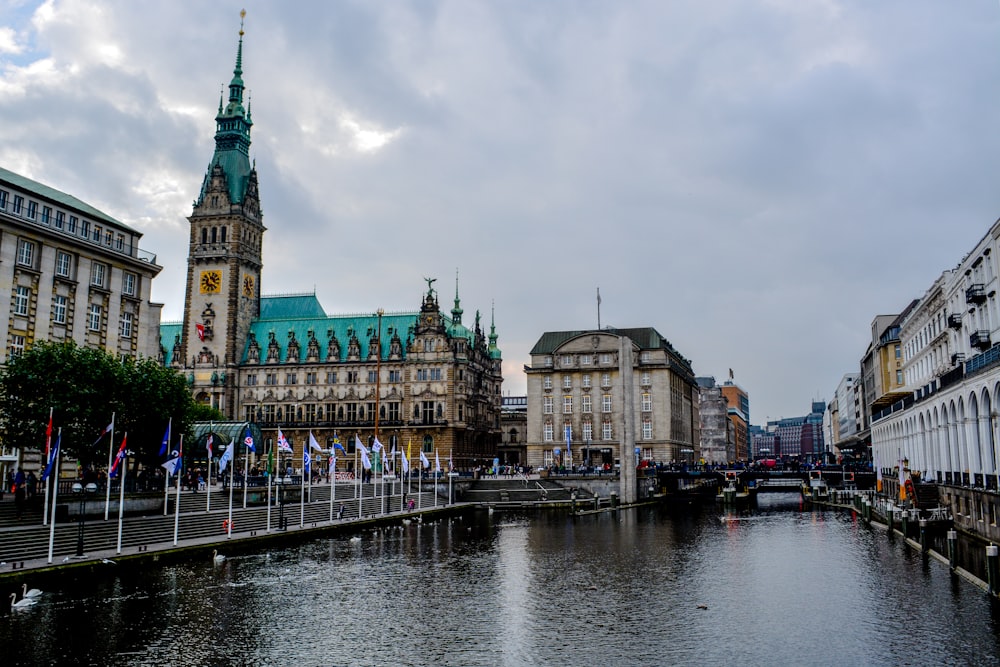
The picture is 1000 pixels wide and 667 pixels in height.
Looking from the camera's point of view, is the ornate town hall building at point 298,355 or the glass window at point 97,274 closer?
the glass window at point 97,274

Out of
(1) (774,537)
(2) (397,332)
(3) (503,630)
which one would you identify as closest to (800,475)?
(1) (774,537)

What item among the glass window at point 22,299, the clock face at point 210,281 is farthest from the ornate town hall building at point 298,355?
the glass window at point 22,299

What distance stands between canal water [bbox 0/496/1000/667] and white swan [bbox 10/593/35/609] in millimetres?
753

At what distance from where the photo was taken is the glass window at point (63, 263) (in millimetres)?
78312

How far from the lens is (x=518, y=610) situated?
132 feet

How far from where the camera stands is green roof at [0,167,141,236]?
249 feet

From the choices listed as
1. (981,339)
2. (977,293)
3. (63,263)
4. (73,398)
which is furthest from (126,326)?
(981,339)

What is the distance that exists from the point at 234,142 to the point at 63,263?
8903cm

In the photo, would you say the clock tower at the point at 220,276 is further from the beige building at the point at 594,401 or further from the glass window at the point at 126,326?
the glass window at the point at 126,326

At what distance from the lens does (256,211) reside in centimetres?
16288

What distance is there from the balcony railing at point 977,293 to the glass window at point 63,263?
8392cm

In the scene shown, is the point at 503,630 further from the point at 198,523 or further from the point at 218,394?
the point at 218,394

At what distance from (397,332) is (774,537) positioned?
97.0 m

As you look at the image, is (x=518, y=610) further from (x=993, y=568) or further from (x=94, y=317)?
(x=94, y=317)
